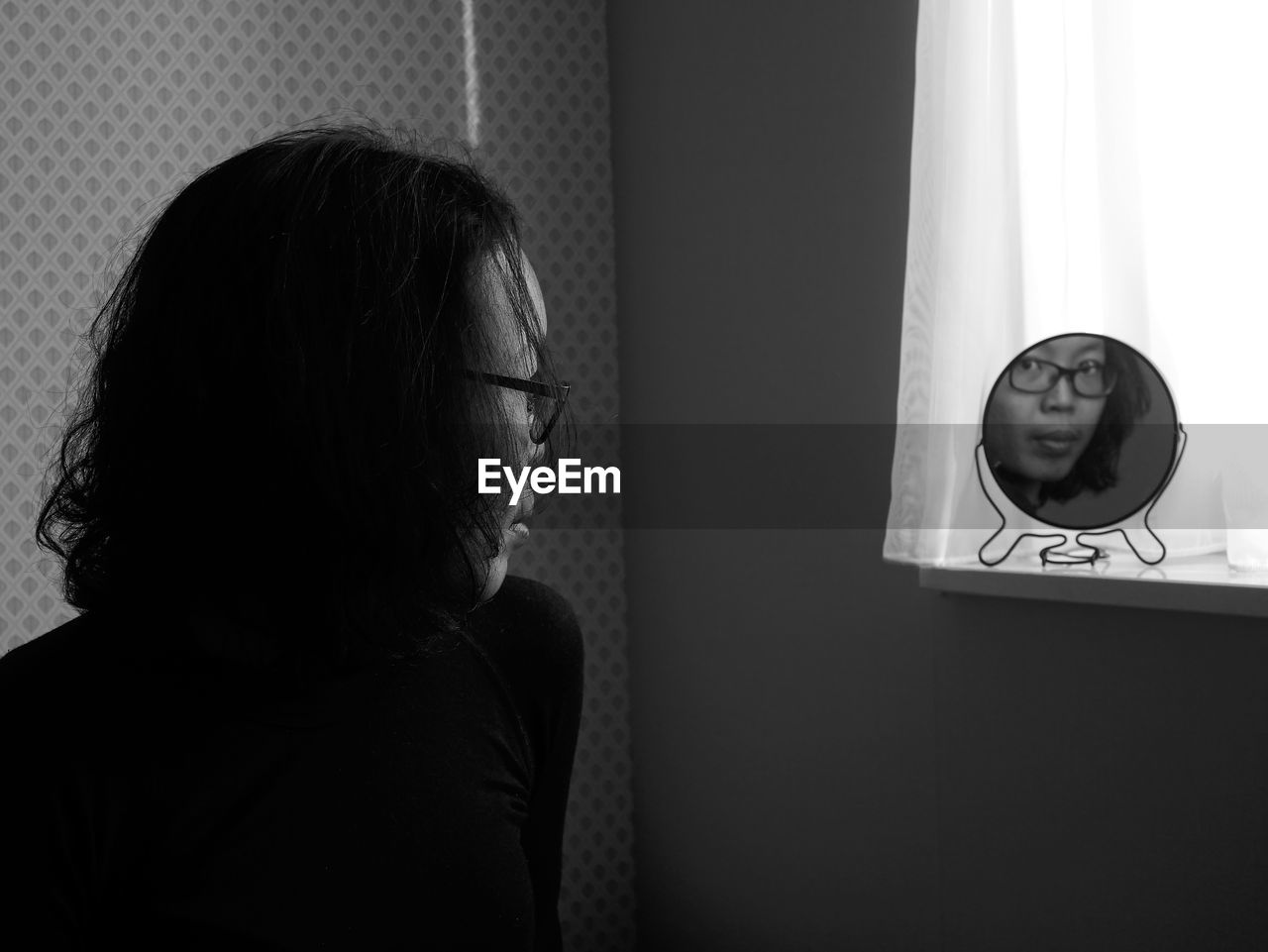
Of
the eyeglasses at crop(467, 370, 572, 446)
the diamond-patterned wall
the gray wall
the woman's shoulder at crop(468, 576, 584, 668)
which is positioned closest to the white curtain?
the gray wall

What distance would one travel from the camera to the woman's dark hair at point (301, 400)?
2.63 ft

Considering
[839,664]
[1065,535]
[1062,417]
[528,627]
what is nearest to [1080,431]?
[1062,417]

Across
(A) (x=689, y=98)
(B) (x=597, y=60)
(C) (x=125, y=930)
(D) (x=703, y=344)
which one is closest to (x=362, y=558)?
(C) (x=125, y=930)

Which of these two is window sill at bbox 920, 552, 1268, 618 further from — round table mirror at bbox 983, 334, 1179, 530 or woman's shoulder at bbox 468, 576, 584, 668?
woman's shoulder at bbox 468, 576, 584, 668

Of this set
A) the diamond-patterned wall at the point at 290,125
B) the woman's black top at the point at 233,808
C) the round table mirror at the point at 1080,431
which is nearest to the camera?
the woman's black top at the point at 233,808

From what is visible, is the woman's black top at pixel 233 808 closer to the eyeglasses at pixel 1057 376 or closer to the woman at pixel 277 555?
the woman at pixel 277 555

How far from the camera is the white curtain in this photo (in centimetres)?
140

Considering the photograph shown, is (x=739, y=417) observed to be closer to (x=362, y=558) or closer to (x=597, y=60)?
(x=597, y=60)

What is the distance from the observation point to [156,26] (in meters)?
2.28

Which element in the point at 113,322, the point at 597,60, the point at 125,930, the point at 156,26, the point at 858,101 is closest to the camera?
the point at 125,930

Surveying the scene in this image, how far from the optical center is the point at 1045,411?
1563mm

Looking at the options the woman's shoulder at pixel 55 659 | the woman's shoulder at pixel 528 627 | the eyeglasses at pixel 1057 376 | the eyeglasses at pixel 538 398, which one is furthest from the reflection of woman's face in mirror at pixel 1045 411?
the woman's shoulder at pixel 55 659

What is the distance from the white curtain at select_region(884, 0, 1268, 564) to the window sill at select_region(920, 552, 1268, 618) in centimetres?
→ 3

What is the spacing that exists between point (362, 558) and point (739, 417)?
154 centimetres
